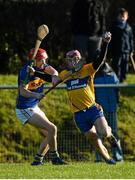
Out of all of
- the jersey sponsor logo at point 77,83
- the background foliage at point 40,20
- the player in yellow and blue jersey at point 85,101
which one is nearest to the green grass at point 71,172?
the player in yellow and blue jersey at point 85,101

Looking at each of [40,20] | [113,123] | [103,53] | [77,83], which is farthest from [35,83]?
[40,20]

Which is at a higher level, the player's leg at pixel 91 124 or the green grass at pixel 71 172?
the player's leg at pixel 91 124

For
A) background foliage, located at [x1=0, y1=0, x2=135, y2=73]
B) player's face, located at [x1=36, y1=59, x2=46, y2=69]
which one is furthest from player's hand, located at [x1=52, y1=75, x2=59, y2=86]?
background foliage, located at [x1=0, y1=0, x2=135, y2=73]

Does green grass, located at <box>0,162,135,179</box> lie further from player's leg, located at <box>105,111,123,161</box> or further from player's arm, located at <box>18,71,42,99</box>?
player's leg, located at <box>105,111,123,161</box>

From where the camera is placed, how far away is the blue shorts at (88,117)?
16062 millimetres

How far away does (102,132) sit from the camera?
16.0 metres

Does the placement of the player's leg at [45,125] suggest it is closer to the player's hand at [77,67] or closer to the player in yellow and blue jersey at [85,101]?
the player in yellow and blue jersey at [85,101]

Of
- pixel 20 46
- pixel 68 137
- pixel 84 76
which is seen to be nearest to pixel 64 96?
pixel 68 137

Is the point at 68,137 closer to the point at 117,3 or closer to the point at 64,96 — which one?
the point at 64,96

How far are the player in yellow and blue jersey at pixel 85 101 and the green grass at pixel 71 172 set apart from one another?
51 cm

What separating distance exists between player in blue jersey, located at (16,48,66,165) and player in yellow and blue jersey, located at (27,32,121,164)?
30 cm

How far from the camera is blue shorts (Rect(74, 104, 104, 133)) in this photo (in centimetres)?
1606

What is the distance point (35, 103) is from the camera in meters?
16.5

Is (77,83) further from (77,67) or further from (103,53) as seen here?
(103,53)
